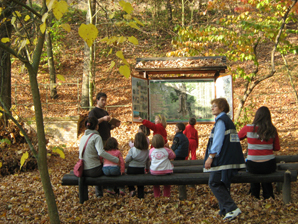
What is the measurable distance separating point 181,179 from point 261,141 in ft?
4.71

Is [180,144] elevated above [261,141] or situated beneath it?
situated beneath

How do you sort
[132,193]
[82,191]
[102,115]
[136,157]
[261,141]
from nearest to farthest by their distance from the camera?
1. [261,141]
2. [82,191]
3. [136,157]
4. [132,193]
5. [102,115]

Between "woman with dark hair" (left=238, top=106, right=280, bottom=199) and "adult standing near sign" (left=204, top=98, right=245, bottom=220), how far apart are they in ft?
1.77

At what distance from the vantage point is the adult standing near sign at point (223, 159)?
14.2 ft

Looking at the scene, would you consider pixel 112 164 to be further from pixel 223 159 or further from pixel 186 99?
pixel 186 99

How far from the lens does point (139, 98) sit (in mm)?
7938

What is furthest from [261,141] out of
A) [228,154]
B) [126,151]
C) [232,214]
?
[126,151]

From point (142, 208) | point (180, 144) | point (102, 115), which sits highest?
point (102, 115)

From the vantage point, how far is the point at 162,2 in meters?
21.4

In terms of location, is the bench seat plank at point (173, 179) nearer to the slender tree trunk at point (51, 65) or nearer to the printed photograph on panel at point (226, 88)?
the printed photograph on panel at point (226, 88)

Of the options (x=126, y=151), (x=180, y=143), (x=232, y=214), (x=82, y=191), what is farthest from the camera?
(x=126, y=151)

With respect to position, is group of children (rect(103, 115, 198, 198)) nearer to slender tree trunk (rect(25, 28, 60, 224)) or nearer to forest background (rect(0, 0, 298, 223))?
forest background (rect(0, 0, 298, 223))

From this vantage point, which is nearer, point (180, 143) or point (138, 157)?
point (138, 157)

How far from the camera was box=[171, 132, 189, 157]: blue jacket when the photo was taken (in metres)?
7.05
